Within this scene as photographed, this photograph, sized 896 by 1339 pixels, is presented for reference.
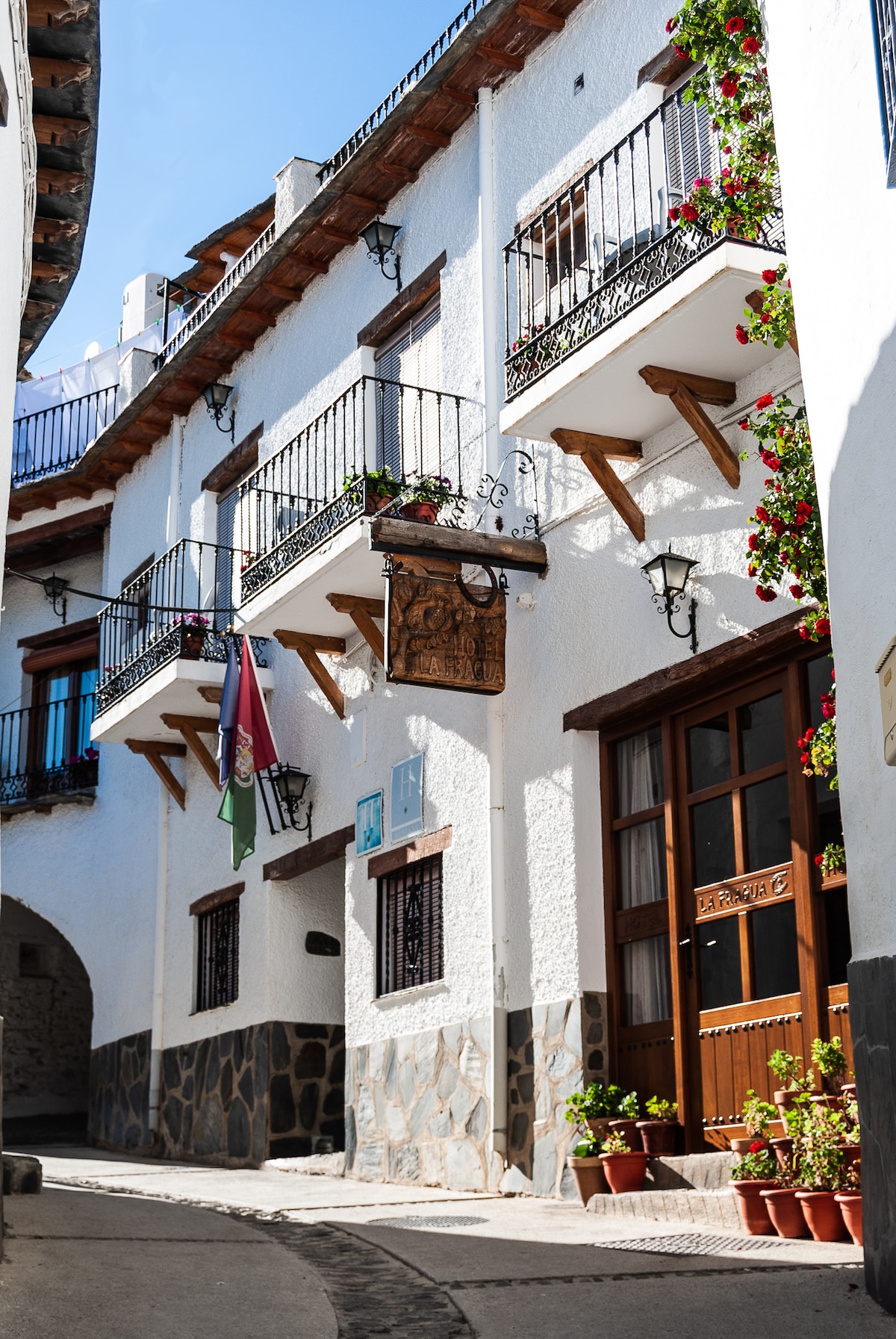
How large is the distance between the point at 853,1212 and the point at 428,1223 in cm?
275

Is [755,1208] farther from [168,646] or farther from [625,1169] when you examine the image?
[168,646]

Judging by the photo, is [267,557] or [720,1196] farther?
[267,557]

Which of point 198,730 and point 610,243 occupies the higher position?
point 610,243

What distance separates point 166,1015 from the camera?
15664 millimetres

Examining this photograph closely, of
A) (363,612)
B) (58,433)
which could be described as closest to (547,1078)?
(363,612)

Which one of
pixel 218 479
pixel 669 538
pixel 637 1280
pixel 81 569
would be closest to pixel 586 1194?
pixel 637 1280

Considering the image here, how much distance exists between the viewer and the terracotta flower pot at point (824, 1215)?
22.7ft

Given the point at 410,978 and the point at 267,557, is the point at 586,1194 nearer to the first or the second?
the point at 410,978

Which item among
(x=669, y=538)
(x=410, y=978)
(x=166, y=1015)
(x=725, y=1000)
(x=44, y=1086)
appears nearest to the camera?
(x=725, y=1000)

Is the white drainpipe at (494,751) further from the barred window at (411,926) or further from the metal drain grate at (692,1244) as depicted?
the metal drain grate at (692,1244)

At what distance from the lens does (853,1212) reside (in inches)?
266

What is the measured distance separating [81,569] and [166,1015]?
6.59 m

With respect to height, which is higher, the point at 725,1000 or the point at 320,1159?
the point at 725,1000

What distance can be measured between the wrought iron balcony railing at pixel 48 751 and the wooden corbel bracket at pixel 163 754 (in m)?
2.42
